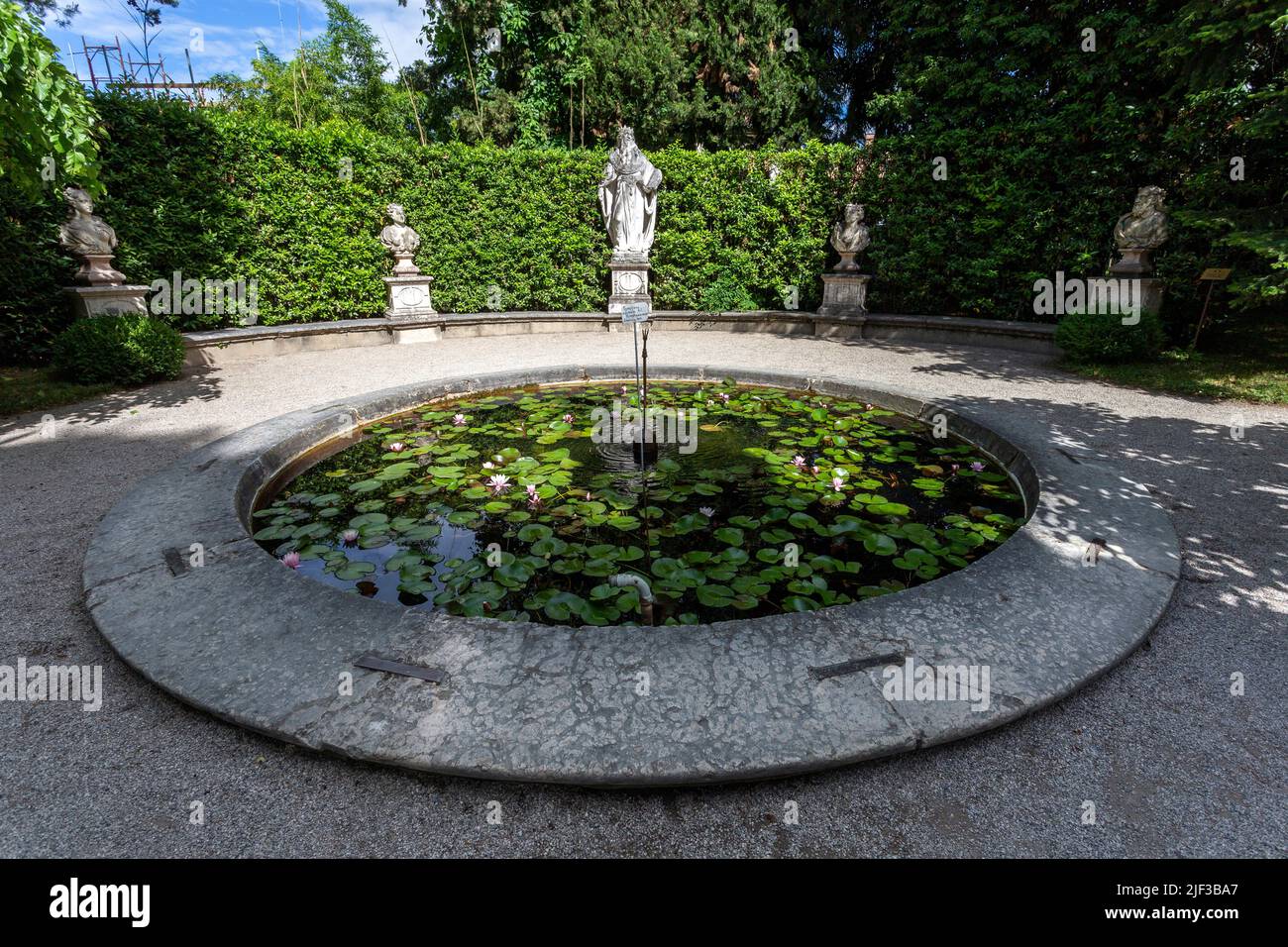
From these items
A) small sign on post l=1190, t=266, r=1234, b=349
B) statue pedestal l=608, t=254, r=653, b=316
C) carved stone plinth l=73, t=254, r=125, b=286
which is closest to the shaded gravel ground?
small sign on post l=1190, t=266, r=1234, b=349

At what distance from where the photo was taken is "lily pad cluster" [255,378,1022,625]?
294 cm

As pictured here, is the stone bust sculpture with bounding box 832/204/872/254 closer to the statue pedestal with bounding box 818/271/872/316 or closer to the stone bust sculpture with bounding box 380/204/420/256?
the statue pedestal with bounding box 818/271/872/316

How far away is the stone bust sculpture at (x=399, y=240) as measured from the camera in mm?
10555

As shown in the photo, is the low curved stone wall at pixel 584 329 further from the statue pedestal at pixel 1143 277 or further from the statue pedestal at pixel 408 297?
the statue pedestal at pixel 1143 277

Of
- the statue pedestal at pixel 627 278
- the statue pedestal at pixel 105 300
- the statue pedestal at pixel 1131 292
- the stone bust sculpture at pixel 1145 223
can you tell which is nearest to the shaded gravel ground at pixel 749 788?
the statue pedestal at pixel 105 300

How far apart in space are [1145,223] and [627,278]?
8.10m

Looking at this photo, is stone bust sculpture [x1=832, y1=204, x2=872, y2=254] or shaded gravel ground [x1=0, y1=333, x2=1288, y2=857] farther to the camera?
stone bust sculpture [x1=832, y1=204, x2=872, y2=254]

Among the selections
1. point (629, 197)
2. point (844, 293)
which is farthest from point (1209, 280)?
point (629, 197)

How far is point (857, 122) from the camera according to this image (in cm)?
1866

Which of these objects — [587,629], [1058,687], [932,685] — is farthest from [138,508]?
[1058,687]

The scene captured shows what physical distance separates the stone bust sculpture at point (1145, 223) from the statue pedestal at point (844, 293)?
3.65 metres

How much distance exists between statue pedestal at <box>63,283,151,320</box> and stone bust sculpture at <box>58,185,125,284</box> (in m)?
0.19

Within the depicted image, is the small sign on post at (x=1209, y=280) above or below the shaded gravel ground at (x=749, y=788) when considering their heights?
above

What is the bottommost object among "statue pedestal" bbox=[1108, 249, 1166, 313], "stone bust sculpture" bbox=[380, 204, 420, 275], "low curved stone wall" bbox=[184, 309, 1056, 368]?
"low curved stone wall" bbox=[184, 309, 1056, 368]
